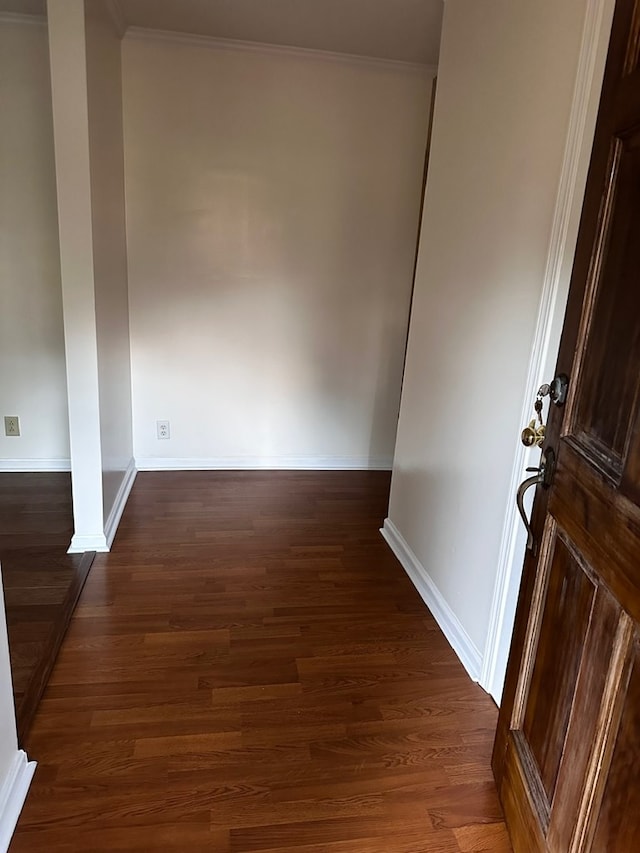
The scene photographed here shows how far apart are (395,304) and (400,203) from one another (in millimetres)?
576

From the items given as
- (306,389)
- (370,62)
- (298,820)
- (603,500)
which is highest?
(370,62)

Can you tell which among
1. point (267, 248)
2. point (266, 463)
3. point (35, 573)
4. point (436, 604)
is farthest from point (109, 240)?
point (436, 604)

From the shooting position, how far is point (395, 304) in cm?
357

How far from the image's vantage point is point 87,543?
2.56m

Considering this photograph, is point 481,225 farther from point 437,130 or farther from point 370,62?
point 370,62

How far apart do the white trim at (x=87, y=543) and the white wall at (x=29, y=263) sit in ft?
3.38

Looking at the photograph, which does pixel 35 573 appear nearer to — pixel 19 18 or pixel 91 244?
pixel 91 244

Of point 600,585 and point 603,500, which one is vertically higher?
point 603,500

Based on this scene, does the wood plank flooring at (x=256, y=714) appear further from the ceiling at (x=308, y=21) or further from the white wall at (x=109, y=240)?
the ceiling at (x=308, y=21)

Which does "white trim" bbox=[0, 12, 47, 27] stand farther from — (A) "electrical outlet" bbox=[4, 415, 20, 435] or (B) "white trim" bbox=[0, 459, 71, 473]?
(B) "white trim" bbox=[0, 459, 71, 473]

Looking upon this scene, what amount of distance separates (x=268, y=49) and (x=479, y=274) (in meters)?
1.98

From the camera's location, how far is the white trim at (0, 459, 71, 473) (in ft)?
11.2

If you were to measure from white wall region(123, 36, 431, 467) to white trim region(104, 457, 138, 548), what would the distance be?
183 millimetres

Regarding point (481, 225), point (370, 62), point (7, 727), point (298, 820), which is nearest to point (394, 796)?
point (298, 820)
